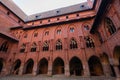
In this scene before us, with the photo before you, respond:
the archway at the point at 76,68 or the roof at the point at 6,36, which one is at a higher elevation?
the roof at the point at 6,36

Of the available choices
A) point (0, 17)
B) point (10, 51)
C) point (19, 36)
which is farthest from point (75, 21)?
point (0, 17)

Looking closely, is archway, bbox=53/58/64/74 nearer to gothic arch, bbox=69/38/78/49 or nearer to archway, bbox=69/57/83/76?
archway, bbox=69/57/83/76

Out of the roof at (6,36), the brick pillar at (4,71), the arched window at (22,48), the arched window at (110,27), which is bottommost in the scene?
the brick pillar at (4,71)

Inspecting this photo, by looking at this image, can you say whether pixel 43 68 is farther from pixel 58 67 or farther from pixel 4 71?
pixel 4 71

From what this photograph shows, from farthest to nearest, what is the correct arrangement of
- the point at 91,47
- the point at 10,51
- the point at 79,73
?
the point at 10,51 < the point at 79,73 < the point at 91,47

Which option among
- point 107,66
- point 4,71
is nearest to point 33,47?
point 4,71

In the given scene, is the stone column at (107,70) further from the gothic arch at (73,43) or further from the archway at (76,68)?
the gothic arch at (73,43)

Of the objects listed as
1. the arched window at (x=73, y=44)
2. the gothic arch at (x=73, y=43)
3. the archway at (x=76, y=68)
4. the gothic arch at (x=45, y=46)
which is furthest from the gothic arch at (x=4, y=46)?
the archway at (x=76, y=68)

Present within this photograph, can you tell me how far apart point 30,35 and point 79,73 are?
14.0 m

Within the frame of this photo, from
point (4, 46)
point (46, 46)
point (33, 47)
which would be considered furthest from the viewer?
point (4, 46)

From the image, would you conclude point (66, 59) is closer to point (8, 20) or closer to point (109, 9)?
point (109, 9)

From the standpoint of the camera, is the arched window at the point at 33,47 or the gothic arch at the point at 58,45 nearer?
the gothic arch at the point at 58,45

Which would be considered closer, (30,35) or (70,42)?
(70,42)

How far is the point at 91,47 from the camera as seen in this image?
548 inches
